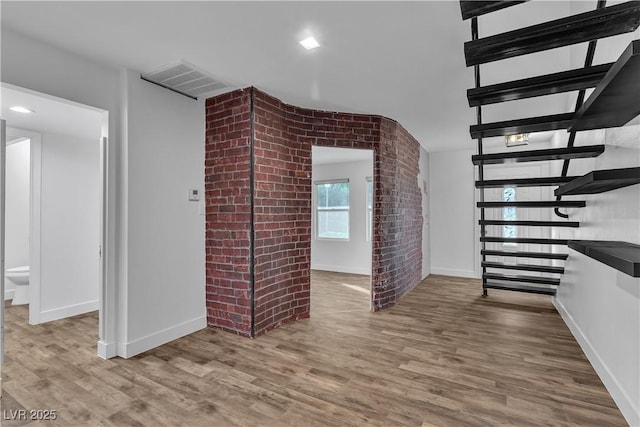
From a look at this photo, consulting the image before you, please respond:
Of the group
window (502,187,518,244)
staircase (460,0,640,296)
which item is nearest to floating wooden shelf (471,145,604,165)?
staircase (460,0,640,296)

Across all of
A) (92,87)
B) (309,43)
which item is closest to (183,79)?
(92,87)

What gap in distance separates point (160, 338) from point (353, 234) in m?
4.25

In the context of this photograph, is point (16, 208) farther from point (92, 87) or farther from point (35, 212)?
point (92, 87)

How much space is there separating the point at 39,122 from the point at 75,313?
2170mm

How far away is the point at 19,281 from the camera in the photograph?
3998 millimetres

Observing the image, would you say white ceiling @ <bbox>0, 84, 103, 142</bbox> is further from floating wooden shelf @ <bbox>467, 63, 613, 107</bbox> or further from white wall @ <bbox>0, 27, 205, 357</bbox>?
floating wooden shelf @ <bbox>467, 63, 613, 107</bbox>

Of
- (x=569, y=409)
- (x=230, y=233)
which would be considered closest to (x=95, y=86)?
(x=230, y=233)

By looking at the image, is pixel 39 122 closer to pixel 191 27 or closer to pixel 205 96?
pixel 205 96

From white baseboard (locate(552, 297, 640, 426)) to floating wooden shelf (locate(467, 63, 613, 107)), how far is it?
1796mm

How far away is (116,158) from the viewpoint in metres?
2.68

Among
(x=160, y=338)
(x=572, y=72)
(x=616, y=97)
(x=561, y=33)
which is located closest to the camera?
(x=616, y=97)

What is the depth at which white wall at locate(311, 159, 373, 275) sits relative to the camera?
20.9 feet

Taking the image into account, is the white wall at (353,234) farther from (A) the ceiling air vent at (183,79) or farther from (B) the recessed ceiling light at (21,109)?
(B) the recessed ceiling light at (21,109)

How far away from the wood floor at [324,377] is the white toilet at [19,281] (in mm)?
612
